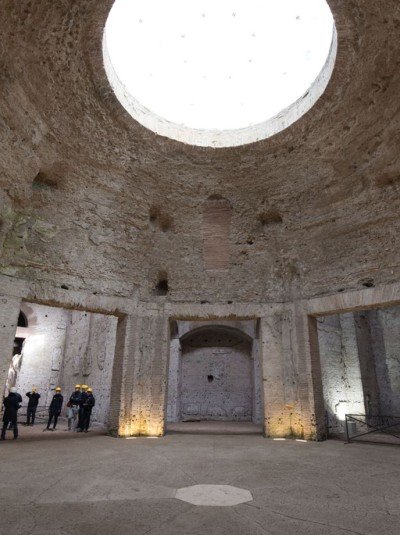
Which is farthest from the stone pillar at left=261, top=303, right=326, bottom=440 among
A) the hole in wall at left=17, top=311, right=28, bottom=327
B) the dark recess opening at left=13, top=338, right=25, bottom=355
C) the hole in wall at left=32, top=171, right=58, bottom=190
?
the dark recess opening at left=13, top=338, right=25, bottom=355

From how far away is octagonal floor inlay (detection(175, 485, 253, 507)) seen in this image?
3.15 meters

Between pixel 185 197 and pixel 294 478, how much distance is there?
23.1 feet

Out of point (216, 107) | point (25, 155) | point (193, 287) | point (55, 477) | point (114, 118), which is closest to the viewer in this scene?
point (55, 477)

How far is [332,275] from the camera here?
832 cm

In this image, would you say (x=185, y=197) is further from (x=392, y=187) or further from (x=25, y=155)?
(x=392, y=187)

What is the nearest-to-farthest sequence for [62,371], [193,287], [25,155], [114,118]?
[25,155] → [114,118] → [193,287] → [62,371]

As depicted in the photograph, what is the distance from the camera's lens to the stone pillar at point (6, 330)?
22.6ft

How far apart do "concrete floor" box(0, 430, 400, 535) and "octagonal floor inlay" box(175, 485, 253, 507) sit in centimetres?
10

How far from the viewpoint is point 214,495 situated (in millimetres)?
3375

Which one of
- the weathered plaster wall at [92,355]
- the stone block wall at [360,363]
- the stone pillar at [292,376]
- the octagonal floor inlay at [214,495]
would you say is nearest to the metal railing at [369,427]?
the stone block wall at [360,363]

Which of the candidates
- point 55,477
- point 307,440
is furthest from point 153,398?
point 55,477

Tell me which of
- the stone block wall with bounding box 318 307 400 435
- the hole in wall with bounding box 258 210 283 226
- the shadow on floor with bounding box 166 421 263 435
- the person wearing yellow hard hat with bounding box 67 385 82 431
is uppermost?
the hole in wall with bounding box 258 210 283 226

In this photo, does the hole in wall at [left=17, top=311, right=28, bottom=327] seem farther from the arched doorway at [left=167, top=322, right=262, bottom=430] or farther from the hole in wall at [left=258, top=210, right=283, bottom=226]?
the hole in wall at [left=258, top=210, right=283, bottom=226]

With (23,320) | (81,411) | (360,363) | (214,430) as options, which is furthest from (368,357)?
(23,320)
